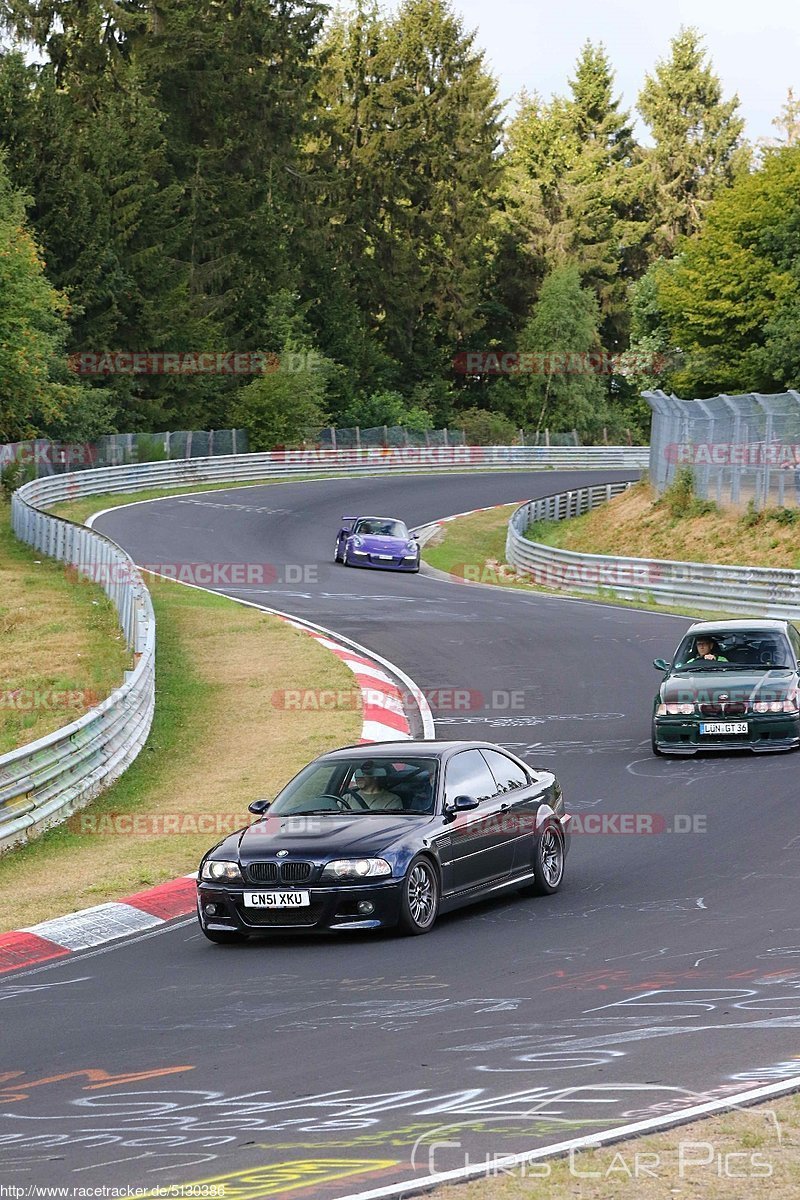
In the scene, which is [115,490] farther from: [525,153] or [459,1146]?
[525,153]

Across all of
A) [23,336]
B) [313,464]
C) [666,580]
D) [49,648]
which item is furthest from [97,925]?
[313,464]

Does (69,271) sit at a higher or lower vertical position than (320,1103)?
higher

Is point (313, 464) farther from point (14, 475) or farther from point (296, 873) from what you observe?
point (296, 873)

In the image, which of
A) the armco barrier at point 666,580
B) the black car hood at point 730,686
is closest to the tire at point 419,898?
the black car hood at point 730,686

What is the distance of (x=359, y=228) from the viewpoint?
105 metres

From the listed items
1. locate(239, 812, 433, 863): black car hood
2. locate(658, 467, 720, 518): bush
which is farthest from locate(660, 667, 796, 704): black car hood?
locate(658, 467, 720, 518): bush

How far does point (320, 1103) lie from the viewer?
23.5ft

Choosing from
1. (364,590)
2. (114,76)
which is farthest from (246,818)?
(114,76)

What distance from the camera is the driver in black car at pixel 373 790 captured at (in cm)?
1207

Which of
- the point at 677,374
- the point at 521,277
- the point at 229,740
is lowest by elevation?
the point at 229,740

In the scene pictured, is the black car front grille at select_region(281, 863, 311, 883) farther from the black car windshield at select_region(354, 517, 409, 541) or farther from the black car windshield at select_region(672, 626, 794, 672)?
the black car windshield at select_region(354, 517, 409, 541)

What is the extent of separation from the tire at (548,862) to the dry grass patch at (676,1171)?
6342 millimetres

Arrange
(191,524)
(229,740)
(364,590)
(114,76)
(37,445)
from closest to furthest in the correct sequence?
1. (229,740)
2. (364,590)
3. (191,524)
4. (37,445)
5. (114,76)

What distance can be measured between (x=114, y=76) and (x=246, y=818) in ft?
250
